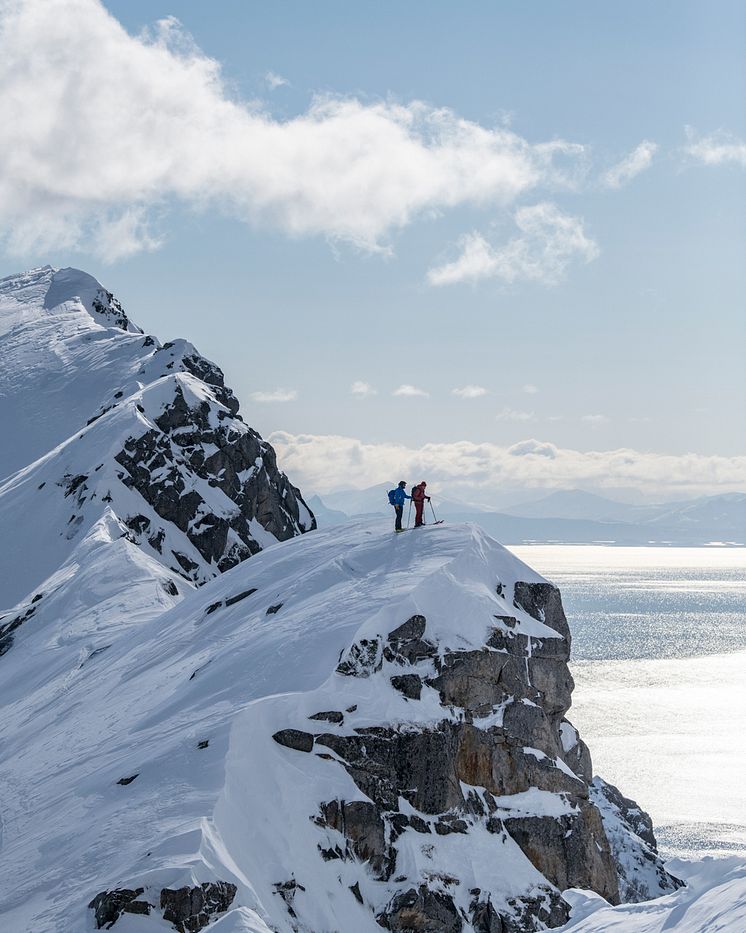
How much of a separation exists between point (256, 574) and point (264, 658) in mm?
13455

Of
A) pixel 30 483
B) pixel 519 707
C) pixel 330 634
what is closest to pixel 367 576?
pixel 330 634

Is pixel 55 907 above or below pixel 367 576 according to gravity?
below

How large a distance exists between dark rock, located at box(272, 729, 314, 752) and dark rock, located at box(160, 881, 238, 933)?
679 cm

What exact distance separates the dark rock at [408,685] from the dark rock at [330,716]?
291 centimetres

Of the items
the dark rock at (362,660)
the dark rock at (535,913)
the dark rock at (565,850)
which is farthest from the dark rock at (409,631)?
the dark rock at (535,913)

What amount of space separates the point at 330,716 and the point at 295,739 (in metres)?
1.57

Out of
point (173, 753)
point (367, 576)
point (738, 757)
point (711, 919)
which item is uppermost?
point (367, 576)

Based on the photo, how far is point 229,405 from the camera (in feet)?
432

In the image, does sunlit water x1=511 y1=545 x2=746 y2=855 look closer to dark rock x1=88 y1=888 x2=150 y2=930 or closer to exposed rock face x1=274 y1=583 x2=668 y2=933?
exposed rock face x1=274 y1=583 x2=668 y2=933

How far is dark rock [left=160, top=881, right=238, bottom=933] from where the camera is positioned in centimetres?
2278

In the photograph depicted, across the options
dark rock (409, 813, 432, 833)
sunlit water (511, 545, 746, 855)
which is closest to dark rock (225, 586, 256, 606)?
dark rock (409, 813, 432, 833)

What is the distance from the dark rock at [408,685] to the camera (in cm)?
3306

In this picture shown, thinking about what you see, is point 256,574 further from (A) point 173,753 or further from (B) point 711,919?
(B) point 711,919

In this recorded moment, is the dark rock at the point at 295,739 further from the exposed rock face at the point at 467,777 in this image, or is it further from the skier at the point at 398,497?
the skier at the point at 398,497
